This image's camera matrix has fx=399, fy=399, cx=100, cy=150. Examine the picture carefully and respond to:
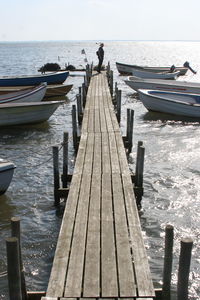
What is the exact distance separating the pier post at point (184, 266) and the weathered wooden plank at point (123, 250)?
54cm

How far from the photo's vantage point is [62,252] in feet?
17.9

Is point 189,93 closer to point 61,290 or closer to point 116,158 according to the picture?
point 116,158

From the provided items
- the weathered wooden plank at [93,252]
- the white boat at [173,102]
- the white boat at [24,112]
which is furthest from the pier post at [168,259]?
the white boat at [173,102]

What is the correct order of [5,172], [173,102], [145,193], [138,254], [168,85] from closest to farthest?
[138,254] < [5,172] < [145,193] < [173,102] < [168,85]

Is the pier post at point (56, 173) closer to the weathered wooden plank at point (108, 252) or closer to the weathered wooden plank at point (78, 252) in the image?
the weathered wooden plank at point (78, 252)

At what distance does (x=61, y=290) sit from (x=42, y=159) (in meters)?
9.12

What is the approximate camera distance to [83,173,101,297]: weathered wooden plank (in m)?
4.71

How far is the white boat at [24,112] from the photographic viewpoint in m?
16.5

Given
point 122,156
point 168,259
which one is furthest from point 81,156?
point 168,259

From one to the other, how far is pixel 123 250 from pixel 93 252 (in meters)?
0.41

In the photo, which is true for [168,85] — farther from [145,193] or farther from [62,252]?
[62,252]

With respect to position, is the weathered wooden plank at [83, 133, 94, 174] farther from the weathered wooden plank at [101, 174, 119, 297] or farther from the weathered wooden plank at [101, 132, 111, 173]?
the weathered wooden plank at [101, 174, 119, 297]

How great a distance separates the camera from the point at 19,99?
18375 millimetres

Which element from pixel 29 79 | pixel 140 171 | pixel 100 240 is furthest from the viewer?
pixel 29 79
